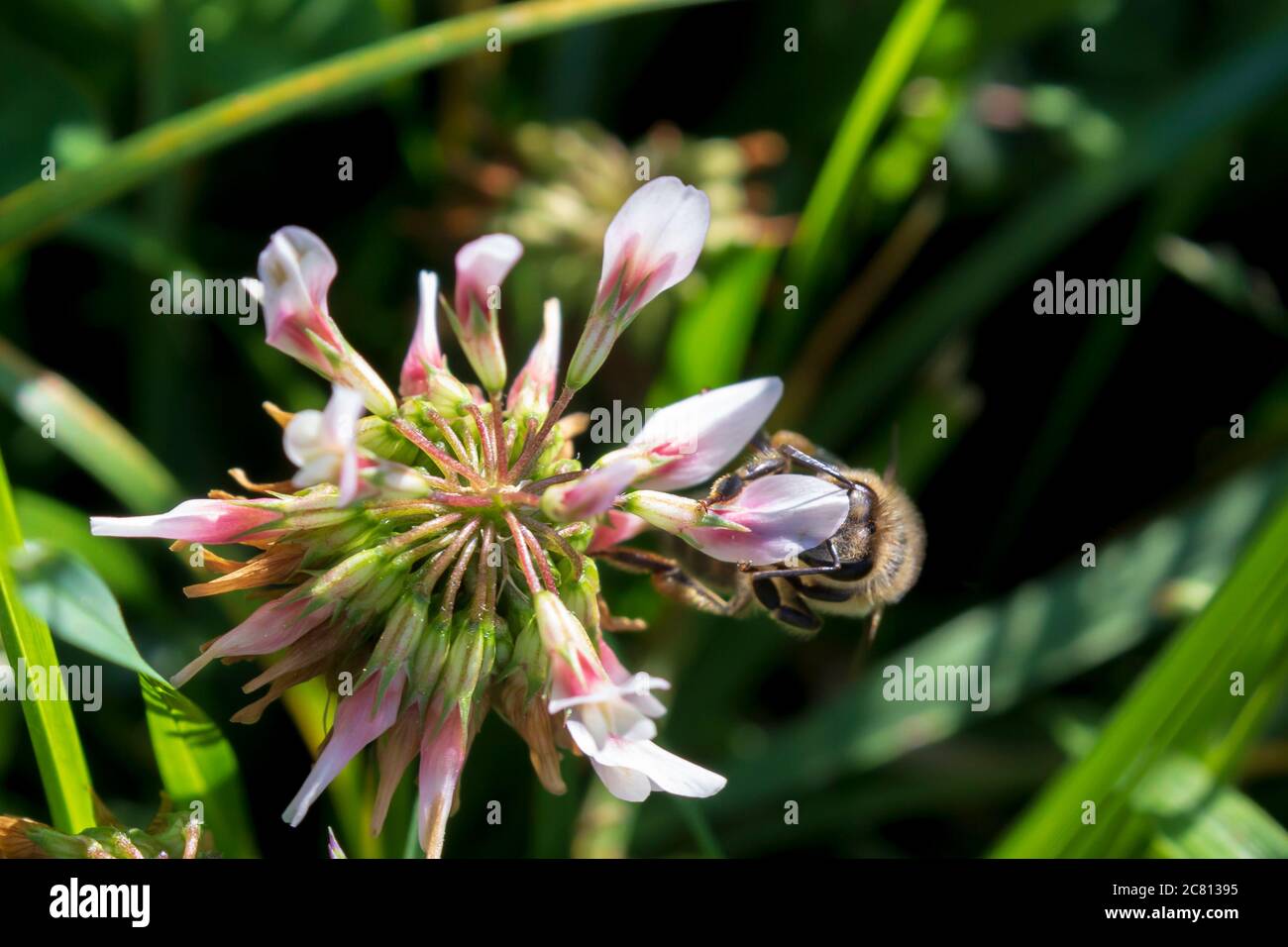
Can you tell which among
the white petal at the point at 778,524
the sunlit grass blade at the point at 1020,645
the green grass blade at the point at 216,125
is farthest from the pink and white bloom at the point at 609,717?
the sunlit grass blade at the point at 1020,645

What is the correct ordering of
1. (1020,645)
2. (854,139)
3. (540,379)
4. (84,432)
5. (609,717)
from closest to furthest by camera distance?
(609,717) → (540,379) → (84,432) → (854,139) → (1020,645)

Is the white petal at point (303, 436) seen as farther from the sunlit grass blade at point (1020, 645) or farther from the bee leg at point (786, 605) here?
the sunlit grass blade at point (1020, 645)

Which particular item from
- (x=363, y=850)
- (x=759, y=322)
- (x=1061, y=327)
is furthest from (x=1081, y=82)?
(x=363, y=850)

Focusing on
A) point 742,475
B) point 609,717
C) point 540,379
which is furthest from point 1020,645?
point 609,717

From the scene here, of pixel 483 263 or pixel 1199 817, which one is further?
pixel 1199 817

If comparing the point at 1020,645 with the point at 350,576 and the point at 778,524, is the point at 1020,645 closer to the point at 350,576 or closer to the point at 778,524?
the point at 778,524
